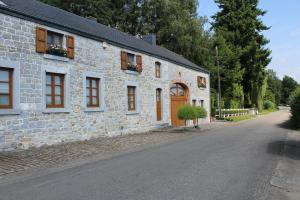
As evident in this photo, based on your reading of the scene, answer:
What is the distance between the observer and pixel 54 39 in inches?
546

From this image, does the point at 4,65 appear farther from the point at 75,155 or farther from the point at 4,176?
the point at 4,176

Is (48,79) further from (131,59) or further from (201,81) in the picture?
(201,81)

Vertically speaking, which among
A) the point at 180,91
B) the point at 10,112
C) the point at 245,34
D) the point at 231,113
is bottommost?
the point at 231,113

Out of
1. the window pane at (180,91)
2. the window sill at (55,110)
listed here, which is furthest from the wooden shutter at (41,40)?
the window pane at (180,91)

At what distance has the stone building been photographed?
11.7m

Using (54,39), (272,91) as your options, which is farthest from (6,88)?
(272,91)

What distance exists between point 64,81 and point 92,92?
2.15m

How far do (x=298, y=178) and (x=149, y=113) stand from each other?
14.2 metres

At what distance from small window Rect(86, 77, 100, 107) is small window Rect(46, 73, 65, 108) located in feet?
5.94

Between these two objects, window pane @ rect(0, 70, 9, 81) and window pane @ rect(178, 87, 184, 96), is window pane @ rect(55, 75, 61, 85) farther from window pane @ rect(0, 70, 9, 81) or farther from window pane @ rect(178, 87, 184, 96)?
window pane @ rect(178, 87, 184, 96)

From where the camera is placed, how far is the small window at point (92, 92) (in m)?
15.7

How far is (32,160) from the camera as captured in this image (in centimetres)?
973

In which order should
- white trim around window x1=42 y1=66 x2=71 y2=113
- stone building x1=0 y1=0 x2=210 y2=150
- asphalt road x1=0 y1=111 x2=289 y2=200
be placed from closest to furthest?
asphalt road x1=0 y1=111 x2=289 y2=200 → stone building x1=0 y1=0 x2=210 y2=150 → white trim around window x1=42 y1=66 x2=71 y2=113

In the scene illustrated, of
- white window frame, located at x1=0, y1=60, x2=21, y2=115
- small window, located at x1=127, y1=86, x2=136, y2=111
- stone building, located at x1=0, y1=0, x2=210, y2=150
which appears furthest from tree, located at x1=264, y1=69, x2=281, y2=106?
white window frame, located at x1=0, y1=60, x2=21, y2=115
